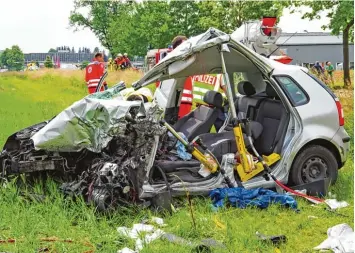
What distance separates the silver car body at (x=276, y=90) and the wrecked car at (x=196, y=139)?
0.04ft

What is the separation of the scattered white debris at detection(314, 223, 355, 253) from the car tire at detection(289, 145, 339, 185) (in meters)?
1.63

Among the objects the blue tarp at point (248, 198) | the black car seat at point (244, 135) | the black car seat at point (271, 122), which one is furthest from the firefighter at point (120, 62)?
the blue tarp at point (248, 198)

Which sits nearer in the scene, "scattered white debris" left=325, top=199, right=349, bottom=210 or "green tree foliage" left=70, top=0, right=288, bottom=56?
"scattered white debris" left=325, top=199, right=349, bottom=210

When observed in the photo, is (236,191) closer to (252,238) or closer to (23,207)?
(252,238)

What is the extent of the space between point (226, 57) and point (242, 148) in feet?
3.95

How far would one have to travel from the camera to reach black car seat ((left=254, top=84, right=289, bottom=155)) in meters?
6.69

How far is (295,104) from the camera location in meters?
6.61

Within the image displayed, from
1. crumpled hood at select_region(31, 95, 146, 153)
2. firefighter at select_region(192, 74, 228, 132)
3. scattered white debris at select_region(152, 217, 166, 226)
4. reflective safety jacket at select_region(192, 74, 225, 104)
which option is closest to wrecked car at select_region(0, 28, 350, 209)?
crumpled hood at select_region(31, 95, 146, 153)

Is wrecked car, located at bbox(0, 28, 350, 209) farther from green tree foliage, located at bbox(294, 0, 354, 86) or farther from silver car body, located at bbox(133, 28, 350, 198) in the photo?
green tree foliage, located at bbox(294, 0, 354, 86)

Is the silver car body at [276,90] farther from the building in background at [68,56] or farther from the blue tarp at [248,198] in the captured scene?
the building in background at [68,56]

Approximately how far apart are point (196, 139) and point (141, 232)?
163cm

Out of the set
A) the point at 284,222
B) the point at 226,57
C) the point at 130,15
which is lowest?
the point at 284,222

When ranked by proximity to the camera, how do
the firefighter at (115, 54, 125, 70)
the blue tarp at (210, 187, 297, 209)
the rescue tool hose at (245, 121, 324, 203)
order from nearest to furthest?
the blue tarp at (210, 187, 297, 209) → the rescue tool hose at (245, 121, 324, 203) → the firefighter at (115, 54, 125, 70)

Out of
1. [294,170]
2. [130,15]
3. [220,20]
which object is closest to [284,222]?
[294,170]
